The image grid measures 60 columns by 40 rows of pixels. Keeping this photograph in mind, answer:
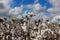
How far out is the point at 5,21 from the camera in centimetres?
1154

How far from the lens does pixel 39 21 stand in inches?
418

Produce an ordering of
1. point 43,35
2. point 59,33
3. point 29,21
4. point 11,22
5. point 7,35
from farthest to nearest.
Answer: point 11,22, point 29,21, point 7,35, point 59,33, point 43,35

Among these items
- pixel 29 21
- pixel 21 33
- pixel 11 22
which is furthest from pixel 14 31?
pixel 11 22

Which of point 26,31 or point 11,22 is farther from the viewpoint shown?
point 11,22

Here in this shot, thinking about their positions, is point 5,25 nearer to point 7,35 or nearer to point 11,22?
point 11,22

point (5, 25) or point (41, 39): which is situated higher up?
point (5, 25)

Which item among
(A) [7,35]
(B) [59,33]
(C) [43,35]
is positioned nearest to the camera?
(C) [43,35]

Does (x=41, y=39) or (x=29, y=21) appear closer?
(x=41, y=39)

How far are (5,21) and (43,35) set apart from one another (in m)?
4.53

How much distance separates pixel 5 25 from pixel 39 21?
201cm

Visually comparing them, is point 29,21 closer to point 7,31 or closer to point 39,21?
point 39,21

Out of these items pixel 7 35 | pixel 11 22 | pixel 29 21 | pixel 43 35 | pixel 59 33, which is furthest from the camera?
pixel 11 22

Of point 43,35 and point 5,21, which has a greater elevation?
point 5,21

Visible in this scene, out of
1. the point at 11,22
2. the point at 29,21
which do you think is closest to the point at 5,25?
the point at 11,22
